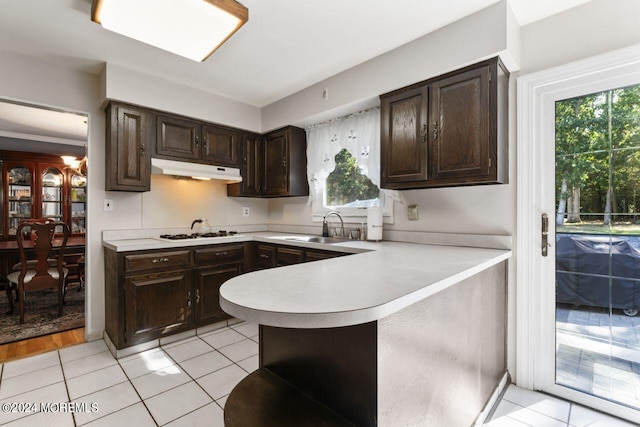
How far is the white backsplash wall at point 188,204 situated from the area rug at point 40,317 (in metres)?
1.35

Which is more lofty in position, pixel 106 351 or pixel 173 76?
pixel 173 76

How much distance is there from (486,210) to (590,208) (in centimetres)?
56

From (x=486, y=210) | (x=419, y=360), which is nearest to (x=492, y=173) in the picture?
(x=486, y=210)

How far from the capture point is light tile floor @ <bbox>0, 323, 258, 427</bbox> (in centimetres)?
175

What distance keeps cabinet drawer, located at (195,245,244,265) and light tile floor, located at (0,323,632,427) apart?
0.75m

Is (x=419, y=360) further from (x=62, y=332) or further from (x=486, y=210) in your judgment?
(x=62, y=332)

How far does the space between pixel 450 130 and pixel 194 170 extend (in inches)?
92.2

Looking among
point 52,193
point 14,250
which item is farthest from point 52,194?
point 14,250

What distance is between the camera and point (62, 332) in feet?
9.61

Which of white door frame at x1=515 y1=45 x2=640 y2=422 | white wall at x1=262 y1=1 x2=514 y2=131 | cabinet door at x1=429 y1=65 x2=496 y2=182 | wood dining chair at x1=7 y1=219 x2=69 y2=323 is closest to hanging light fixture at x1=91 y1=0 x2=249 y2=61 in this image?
white wall at x1=262 y1=1 x2=514 y2=131

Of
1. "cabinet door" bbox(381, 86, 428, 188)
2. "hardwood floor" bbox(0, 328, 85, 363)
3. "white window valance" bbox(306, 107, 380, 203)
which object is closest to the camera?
"cabinet door" bbox(381, 86, 428, 188)

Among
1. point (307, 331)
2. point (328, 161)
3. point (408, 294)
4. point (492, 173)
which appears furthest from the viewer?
point (328, 161)

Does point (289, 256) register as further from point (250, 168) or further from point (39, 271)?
point (39, 271)

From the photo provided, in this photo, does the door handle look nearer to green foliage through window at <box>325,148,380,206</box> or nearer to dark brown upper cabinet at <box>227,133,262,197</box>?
green foliage through window at <box>325,148,380,206</box>
